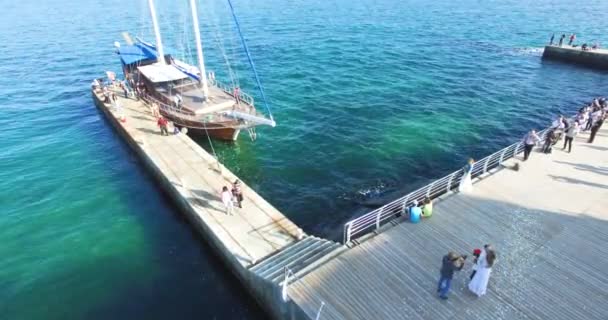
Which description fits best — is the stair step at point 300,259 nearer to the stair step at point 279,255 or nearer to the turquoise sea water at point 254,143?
the stair step at point 279,255

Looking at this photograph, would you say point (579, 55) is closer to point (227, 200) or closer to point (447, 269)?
point (447, 269)

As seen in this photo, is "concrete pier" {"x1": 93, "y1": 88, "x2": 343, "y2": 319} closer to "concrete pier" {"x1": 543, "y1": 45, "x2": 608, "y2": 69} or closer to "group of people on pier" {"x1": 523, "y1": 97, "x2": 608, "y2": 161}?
"group of people on pier" {"x1": 523, "y1": 97, "x2": 608, "y2": 161}

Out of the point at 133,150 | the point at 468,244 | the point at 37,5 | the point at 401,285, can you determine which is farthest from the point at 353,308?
the point at 37,5

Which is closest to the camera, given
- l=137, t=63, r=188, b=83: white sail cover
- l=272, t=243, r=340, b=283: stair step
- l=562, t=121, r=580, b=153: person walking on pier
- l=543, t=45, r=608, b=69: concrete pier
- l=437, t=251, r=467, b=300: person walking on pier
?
l=437, t=251, r=467, b=300: person walking on pier

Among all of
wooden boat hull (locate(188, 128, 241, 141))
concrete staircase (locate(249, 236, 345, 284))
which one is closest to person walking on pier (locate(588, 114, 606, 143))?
concrete staircase (locate(249, 236, 345, 284))

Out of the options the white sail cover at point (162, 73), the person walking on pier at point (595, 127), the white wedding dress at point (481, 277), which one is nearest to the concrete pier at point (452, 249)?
the white wedding dress at point (481, 277)

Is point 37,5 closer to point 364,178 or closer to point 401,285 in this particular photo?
point 364,178

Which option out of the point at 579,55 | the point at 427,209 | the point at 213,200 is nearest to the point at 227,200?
the point at 213,200
